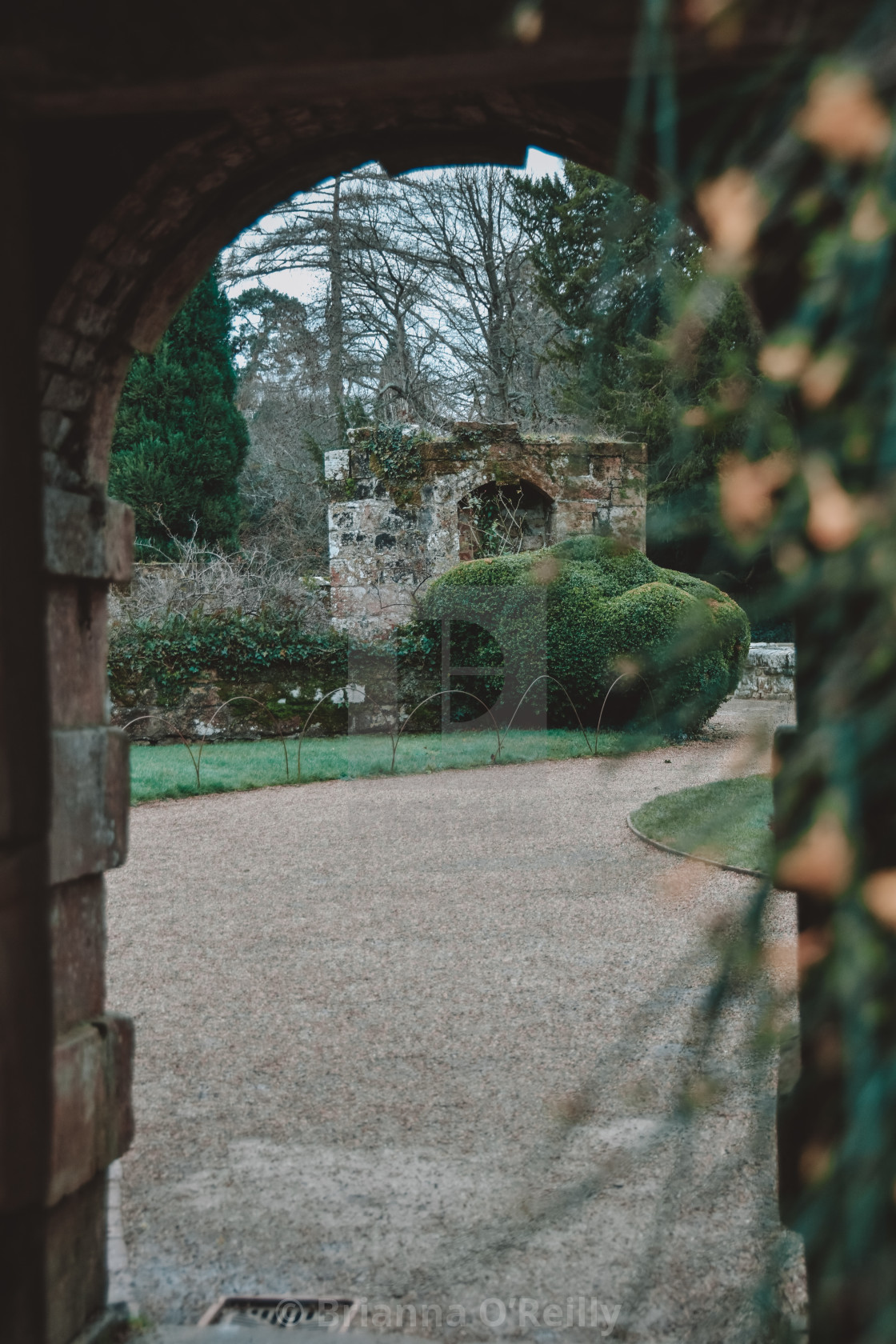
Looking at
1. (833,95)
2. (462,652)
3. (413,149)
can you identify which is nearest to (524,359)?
(462,652)

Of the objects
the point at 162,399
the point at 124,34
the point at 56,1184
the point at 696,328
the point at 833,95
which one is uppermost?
the point at 162,399

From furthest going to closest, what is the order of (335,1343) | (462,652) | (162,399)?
(162,399), (462,652), (335,1343)

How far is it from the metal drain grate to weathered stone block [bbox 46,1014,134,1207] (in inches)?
15.7

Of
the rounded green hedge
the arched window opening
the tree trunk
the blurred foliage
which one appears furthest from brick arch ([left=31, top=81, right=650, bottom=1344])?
the tree trunk

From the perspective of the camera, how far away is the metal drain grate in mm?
2020

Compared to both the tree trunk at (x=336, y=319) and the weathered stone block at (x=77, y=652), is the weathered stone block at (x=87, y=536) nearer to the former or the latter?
the weathered stone block at (x=77, y=652)

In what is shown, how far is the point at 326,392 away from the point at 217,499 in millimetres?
4168

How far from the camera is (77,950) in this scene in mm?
1962

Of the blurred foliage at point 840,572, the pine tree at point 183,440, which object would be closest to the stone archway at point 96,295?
the blurred foliage at point 840,572

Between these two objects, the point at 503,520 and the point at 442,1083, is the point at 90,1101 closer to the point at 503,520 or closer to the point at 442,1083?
the point at 442,1083

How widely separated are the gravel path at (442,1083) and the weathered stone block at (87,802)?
0.96 metres

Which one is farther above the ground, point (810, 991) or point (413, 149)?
point (413, 149)

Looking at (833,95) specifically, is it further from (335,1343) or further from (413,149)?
(335,1343)

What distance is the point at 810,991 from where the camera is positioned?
1.05 meters
